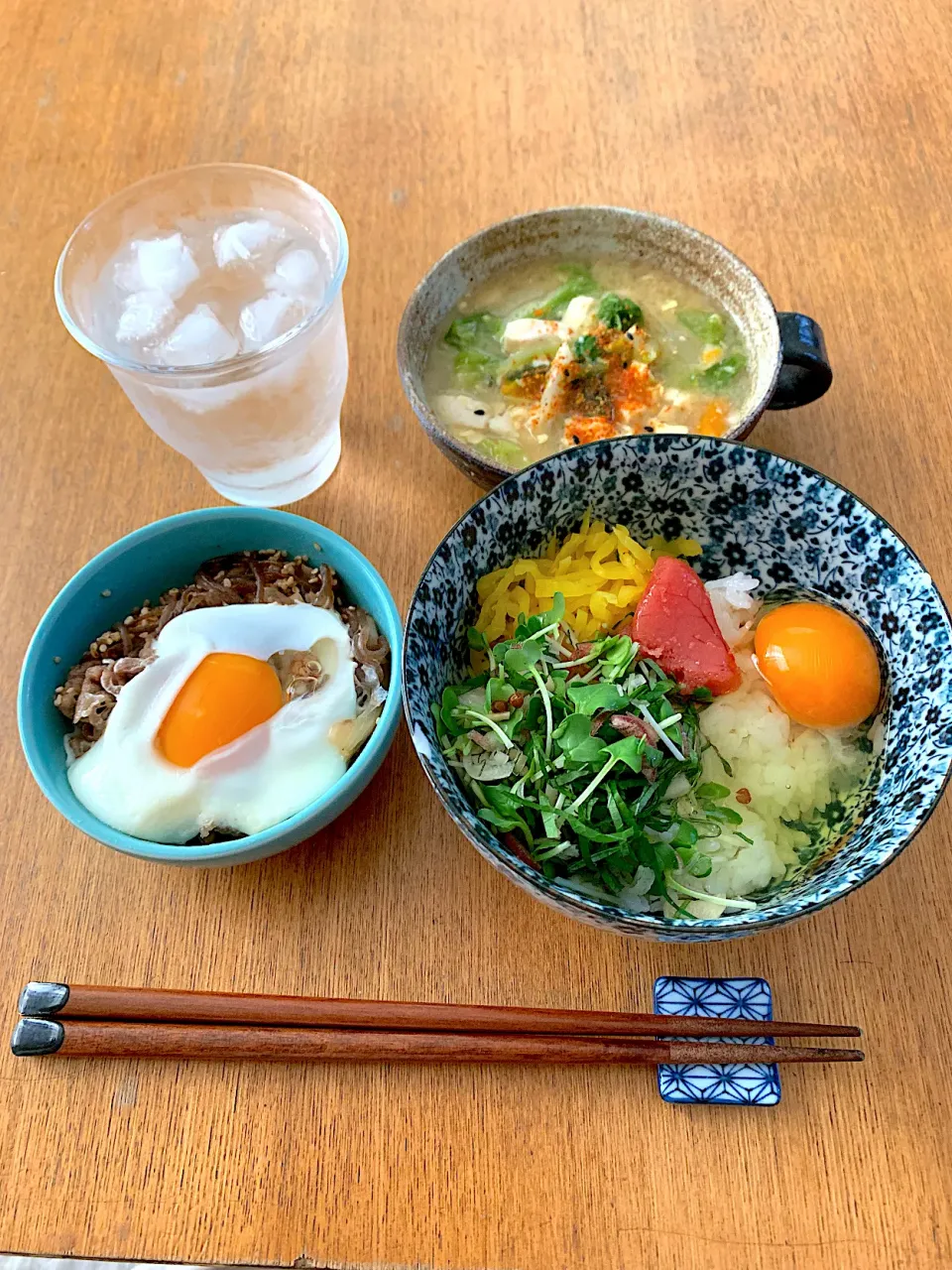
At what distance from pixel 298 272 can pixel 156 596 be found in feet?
1.74

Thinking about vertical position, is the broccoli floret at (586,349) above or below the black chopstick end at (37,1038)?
above

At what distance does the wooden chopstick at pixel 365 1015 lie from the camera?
1067 mm

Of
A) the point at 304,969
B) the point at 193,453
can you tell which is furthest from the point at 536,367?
the point at 304,969

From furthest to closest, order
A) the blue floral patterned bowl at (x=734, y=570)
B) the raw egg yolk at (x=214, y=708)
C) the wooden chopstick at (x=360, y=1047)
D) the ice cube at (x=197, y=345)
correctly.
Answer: the ice cube at (x=197, y=345)
the raw egg yolk at (x=214, y=708)
the wooden chopstick at (x=360, y=1047)
the blue floral patterned bowl at (x=734, y=570)

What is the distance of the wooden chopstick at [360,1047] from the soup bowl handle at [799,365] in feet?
2.88

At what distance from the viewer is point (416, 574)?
1.44 m

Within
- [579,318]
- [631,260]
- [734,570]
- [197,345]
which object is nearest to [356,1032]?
[734,570]

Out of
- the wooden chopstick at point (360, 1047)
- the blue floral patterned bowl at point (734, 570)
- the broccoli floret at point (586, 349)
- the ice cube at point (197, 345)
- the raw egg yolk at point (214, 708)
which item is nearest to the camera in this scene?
the blue floral patterned bowl at point (734, 570)

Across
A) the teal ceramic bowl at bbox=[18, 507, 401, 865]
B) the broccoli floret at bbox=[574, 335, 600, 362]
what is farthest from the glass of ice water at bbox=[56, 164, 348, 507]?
the broccoli floret at bbox=[574, 335, 600, 362]

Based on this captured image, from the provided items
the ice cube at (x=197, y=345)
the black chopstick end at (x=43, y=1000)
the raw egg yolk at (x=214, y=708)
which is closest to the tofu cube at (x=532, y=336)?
the ice cube at (x=197, y=345)

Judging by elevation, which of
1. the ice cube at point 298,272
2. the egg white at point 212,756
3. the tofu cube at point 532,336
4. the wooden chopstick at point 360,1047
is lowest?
the wooden chopstick at point 360,1047

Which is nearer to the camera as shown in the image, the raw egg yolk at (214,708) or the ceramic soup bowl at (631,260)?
the raw egg yolk at (214,708)

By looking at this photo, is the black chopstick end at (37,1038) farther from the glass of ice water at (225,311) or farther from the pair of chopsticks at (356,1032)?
the glass of ice water at (225,311)

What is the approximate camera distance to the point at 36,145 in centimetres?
193
